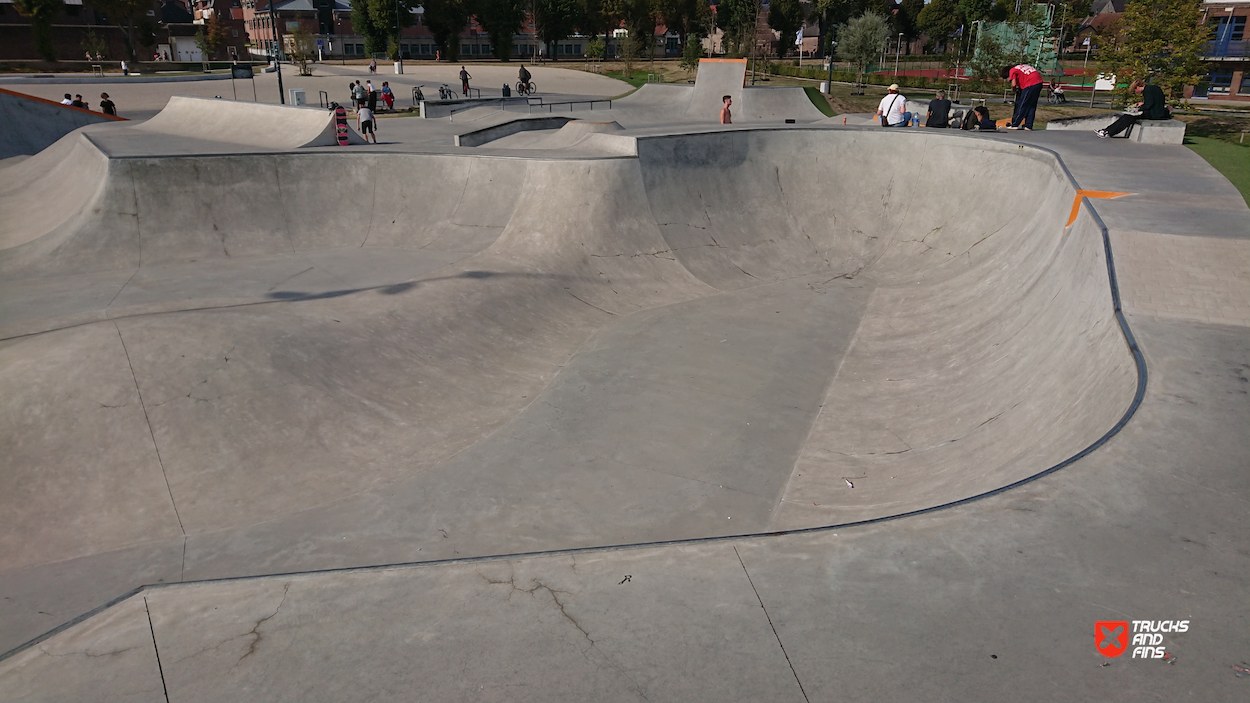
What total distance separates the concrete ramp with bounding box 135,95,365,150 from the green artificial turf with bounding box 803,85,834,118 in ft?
66.3

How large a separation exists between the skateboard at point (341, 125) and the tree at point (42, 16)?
48.5 meters

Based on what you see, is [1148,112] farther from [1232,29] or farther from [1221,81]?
[1221,81]

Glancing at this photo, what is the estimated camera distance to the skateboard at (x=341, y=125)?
17938mm

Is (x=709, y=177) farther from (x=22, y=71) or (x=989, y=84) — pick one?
(x=22, y=71)

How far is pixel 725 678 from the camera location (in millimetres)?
3293

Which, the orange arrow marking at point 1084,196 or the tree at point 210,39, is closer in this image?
the orange arrow marking at point 1084,196

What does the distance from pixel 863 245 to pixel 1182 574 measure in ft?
41.2

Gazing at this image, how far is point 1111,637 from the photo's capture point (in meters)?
3.30

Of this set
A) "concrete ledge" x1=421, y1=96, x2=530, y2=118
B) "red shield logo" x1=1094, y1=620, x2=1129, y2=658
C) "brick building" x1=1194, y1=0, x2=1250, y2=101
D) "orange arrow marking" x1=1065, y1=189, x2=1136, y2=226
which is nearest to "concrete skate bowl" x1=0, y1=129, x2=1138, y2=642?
"orange arrow marking" x1=1065, y1=189, x2=1136, y2=226

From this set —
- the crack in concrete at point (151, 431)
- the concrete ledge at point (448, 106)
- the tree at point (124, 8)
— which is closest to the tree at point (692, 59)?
the concrete ledge at point (448, 106)

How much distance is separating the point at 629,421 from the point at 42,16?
62339 mm

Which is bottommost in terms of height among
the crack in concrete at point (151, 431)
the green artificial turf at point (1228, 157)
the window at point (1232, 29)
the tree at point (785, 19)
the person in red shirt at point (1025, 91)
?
the crack in concrete at point (151, 431)

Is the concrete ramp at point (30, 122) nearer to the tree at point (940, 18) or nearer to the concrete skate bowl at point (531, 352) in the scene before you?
the concrete skate bowl at point (531, 352)

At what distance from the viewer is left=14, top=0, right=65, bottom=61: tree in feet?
162
